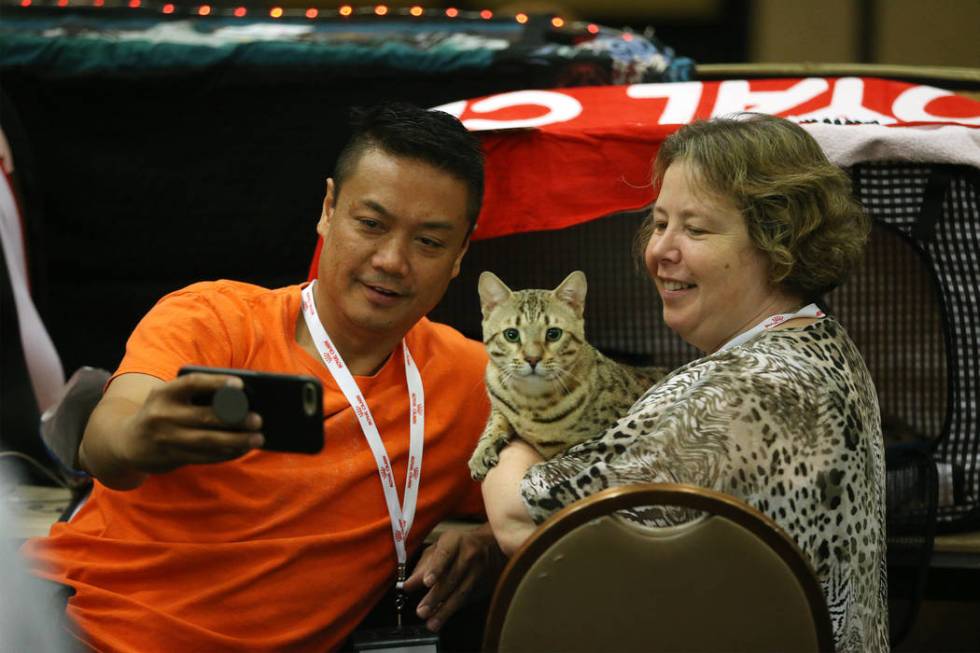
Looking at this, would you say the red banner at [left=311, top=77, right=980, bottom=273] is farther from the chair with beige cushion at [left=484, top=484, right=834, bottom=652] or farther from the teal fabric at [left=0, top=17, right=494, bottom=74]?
the chair with beige cushion at [left=484, top=484, right=834, bottom=652]

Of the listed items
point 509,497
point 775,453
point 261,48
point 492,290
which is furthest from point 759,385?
point 261,48

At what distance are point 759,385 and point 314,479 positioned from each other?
2.18 feet

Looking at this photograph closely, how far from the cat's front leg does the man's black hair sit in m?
0.31

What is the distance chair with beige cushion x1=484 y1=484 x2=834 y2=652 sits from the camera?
41.7 inches

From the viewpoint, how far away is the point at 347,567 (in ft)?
4.88

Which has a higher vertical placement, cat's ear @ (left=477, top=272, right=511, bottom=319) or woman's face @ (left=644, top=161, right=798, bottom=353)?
woman's face @ (left=644, top=161, right=798, bottom=353)

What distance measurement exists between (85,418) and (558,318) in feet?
2.72

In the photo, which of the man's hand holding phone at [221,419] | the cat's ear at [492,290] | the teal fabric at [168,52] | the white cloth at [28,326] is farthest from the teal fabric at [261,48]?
the man's hand holding phone at [221,419]

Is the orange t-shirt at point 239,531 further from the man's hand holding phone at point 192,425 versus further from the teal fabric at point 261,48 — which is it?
the teal fabric at point 261,48

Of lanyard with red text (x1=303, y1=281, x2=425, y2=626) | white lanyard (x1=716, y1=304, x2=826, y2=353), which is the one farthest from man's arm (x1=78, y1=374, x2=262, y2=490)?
white lanyard (x1=716, y1=304, x2=826, y2=353)

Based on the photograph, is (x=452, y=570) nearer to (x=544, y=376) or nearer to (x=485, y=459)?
(x=485, y=459)

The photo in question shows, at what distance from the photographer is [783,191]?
126 cm

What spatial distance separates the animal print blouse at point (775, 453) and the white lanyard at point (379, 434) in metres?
0.31

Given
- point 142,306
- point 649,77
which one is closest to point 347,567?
point 142,306
